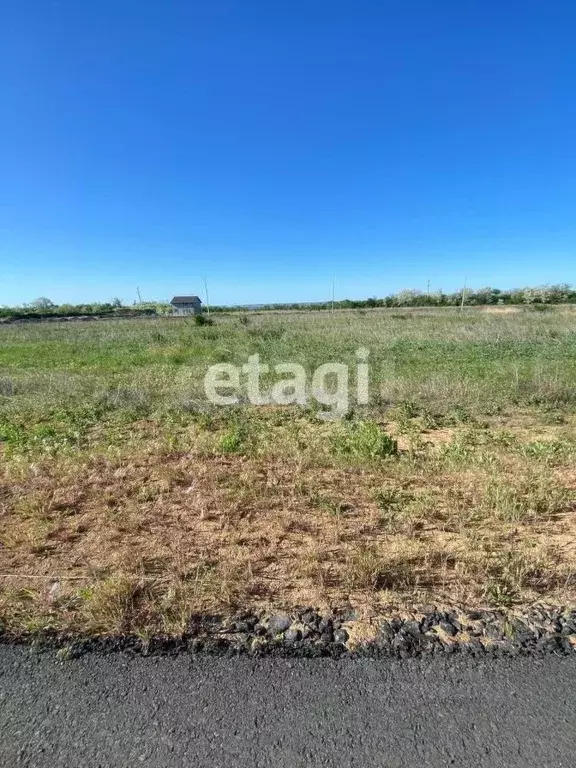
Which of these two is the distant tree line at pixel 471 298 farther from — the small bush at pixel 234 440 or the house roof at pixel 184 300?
the small bush at pixel 234 440

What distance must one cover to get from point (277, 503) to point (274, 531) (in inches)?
15.8

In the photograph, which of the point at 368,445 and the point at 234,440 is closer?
the point at 368,445

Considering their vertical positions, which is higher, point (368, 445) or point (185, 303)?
point (185, 303)

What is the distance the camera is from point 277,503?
3.15m

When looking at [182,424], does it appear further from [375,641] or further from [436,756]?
[436,756]

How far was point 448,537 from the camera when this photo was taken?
2643mm

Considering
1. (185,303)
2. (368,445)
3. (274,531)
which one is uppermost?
(185,303)

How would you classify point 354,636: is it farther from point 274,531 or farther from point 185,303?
point 185,303

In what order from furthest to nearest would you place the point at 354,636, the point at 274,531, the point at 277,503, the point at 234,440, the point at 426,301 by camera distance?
the point at 426,301 < the point at 234,440 < the point at 277,503 < the point at 274,531 < the point at 354,636

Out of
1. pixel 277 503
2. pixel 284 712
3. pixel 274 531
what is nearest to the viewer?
pixel 284 712

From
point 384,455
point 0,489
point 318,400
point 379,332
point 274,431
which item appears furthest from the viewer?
point 379,332

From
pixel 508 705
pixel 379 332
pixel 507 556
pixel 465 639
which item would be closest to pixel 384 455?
pixel 507 556

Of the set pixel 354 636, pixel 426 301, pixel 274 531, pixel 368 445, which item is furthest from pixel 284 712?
pixel 426 301

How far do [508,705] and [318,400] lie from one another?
16.6ft
